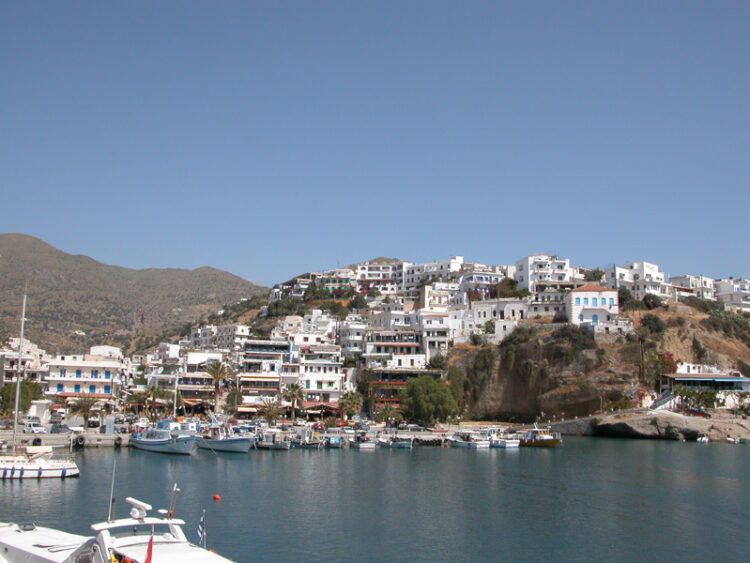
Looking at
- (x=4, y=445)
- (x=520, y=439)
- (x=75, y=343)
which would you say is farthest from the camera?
(x=75, y=343)

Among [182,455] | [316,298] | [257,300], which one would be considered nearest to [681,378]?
[182,455]

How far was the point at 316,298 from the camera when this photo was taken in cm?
12525

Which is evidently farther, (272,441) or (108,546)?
(272,441)

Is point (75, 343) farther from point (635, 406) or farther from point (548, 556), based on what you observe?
point (548, 556)

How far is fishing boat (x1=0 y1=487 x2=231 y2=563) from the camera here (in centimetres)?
1711

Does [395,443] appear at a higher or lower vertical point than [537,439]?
lower

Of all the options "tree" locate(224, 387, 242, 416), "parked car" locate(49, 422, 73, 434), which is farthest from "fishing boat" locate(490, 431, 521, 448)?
"parked car" locate(49, 422, 73, 434)

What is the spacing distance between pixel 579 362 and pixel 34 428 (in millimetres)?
57596

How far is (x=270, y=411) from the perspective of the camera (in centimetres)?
7281

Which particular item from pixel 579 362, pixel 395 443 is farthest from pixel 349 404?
pixel 579 362

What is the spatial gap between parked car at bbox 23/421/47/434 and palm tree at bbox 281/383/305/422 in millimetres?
24605

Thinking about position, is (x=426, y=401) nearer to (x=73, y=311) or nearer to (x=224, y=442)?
(x=224, y=442)

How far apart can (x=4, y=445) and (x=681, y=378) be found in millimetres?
68920

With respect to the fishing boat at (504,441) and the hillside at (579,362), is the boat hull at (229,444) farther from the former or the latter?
the hillside at (579,362)
